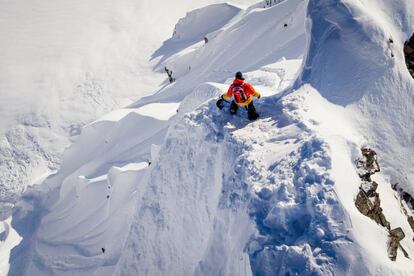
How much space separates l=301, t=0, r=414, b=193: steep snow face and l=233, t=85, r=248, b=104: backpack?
62.7 inches

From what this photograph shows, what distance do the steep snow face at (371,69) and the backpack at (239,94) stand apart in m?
1.59

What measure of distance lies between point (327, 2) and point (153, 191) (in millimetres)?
6766

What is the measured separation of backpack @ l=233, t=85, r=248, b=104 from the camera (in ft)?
29.8

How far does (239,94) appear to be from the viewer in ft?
29.9

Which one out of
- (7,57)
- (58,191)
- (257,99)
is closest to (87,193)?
(58,191)

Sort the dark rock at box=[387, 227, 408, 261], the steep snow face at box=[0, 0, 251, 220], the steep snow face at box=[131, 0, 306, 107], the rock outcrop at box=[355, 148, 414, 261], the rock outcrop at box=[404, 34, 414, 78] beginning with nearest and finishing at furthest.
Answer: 1. the dark rock at box=[387, 227, 408, 261]
2. the rock outcrop at box=[355, 148, 414, 261]
3. the rock outcrop at box=[404, 34, 414, 78]
4. the steep snow face at box=[131, 0, 306, 107]
5. the steep snow face at box=[0, 0, 251, 220]

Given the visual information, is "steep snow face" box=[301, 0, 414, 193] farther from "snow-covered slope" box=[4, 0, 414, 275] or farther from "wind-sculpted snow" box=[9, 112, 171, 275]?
"wind-sculpted snow" box=[9, 112, 171, 275]

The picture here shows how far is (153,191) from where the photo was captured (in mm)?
10477

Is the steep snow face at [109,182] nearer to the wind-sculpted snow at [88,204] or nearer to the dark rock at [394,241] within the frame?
the wind-sculpted snow at [88,204]

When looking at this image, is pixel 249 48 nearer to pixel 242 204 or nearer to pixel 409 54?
pixel 409 54

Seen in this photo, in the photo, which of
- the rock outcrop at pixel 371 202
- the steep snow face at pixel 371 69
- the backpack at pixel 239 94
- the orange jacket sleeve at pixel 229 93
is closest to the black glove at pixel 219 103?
the orange jacket sleeve at pixel 229 93

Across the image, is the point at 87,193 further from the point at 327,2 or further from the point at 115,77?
the point at 115,77

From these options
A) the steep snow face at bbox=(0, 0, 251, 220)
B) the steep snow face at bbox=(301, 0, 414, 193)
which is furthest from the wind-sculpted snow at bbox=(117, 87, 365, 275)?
the steep snow face at bbox=(0, 0, 251, 220)

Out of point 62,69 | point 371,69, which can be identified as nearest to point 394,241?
point 371,69
